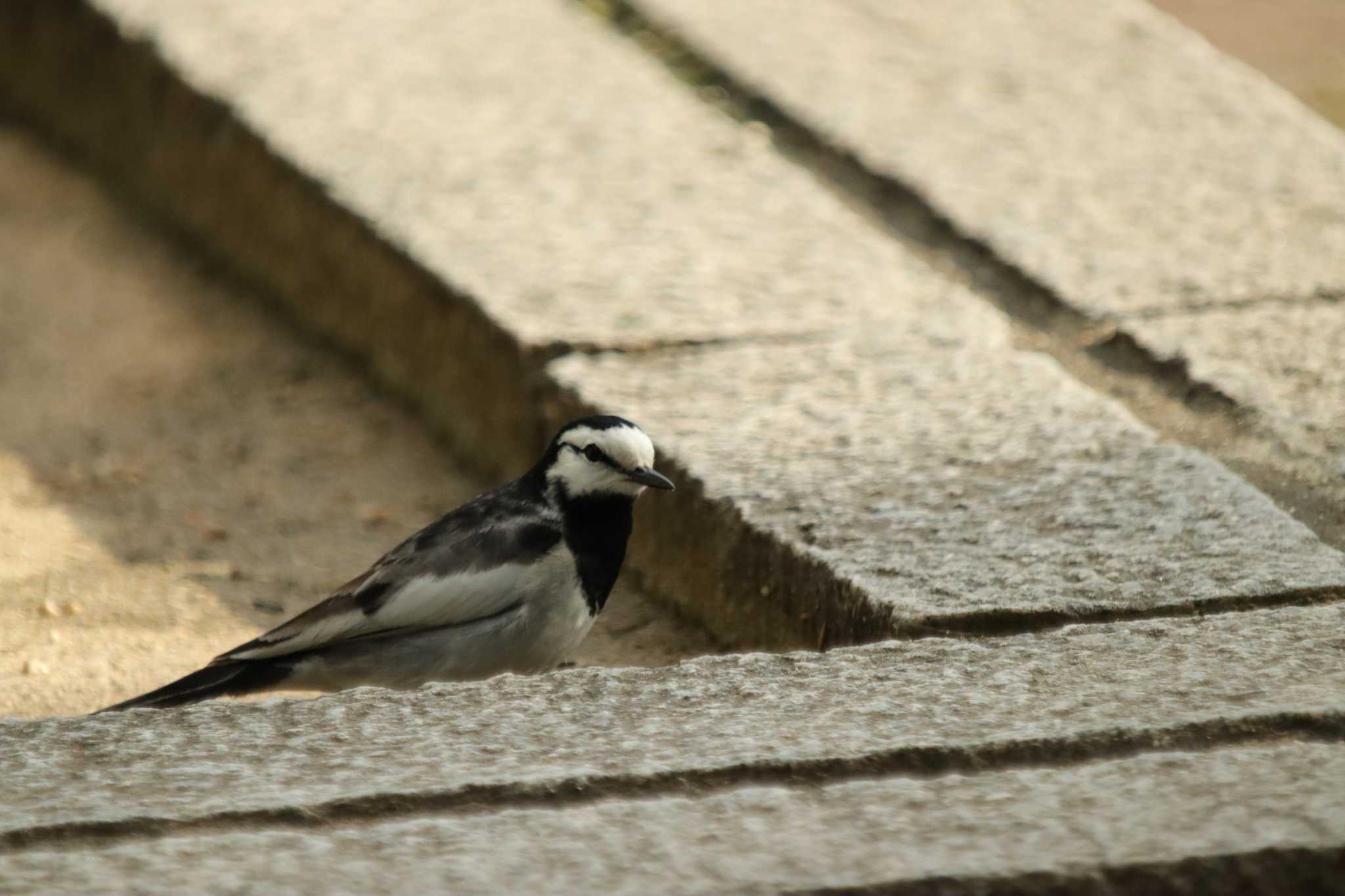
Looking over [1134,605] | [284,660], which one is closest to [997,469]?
[1134,605]

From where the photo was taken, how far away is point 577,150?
452cm

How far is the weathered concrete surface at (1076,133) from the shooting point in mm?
3926

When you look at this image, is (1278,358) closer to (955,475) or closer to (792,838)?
(955,475)

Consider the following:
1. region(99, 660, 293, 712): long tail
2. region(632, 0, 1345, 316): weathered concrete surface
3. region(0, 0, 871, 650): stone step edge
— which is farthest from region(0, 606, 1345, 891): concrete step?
region(632, 0, 1345, 316): weathered concrete surface

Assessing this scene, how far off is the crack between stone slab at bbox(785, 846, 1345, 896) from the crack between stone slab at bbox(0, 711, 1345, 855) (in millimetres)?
252

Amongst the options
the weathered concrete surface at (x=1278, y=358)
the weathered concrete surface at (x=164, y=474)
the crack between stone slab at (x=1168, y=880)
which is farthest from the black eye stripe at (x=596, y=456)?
the crack between stone slab at (x=1168, y=880)

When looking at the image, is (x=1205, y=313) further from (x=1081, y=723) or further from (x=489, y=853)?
(x=489, y=853)

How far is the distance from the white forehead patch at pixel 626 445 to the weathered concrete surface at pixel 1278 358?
978 millimetres

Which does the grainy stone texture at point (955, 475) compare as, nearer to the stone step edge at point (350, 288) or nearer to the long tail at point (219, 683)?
the stone step edge at point (350, 288)

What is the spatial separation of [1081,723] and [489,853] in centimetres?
66

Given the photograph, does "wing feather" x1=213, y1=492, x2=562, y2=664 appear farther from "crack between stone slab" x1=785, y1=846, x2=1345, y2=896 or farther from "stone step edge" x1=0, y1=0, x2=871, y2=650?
"crack between stone slab" x1=785, y1=846, x2=1345, y2=896

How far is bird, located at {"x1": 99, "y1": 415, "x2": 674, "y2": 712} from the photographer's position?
3078 millimetres

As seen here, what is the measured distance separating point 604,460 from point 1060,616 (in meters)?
0.87

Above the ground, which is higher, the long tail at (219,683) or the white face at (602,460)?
the white face at (602,460)
